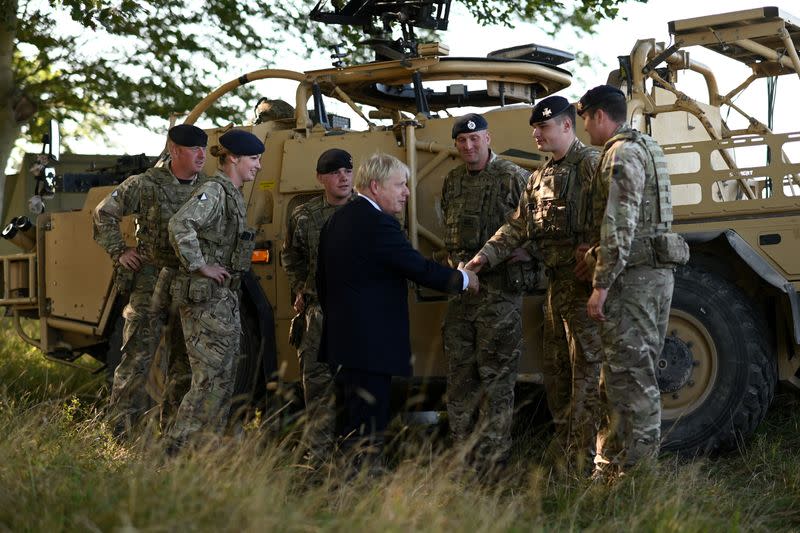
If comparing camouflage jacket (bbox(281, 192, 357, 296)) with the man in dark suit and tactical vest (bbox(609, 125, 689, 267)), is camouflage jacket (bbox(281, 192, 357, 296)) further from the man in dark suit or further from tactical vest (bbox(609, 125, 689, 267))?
tactical vest (bbox(609, 125, 689, 267))

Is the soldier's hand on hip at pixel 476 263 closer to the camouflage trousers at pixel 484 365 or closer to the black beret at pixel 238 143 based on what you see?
the camouflage trousers at pixel 484 365

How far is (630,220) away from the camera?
5.15m

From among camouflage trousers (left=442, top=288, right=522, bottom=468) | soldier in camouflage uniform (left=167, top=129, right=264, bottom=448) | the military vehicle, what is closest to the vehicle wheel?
the military vehicle

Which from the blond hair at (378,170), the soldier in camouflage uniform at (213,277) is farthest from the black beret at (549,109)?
the soldier in camouflage uniform at (213,277)

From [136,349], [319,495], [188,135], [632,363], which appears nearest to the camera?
[319,495]

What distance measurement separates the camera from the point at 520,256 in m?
6.11

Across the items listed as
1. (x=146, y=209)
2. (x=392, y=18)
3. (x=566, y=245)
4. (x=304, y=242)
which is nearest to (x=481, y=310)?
(x=566, y=245)

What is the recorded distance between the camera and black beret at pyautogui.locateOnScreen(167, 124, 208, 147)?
21.9 feet

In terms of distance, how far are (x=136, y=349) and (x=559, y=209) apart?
2.61m

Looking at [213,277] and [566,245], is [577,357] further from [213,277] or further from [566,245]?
[213,277]

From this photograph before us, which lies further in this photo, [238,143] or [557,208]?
[238,143]

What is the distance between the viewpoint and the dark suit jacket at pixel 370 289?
509 cm

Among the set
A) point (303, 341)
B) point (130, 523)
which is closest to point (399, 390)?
point (303, 341)

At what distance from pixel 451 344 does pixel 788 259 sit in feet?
5.91
